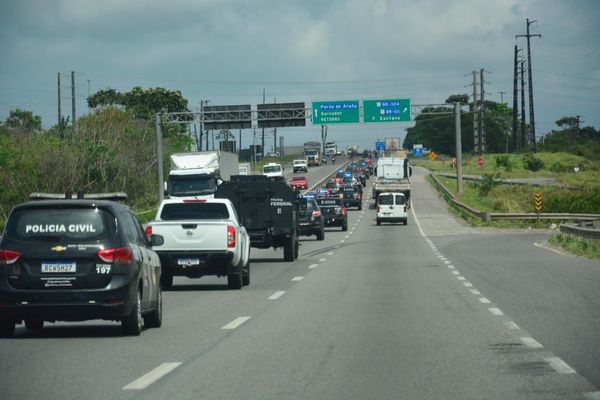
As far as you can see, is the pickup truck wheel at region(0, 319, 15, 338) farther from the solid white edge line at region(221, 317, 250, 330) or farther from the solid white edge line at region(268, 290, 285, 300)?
the solid white edge line at region(268, 290, 285, 300)

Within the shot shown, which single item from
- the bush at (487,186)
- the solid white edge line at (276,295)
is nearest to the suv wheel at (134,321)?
the solid white edge line at (276,295)

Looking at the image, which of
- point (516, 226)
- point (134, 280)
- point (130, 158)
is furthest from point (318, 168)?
point (134, 280)

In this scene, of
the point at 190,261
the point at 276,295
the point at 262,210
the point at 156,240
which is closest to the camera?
the point at 156,240

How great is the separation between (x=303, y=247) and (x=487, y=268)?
14.4 metres

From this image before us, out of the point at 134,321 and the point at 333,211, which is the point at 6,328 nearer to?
the point at 134,321

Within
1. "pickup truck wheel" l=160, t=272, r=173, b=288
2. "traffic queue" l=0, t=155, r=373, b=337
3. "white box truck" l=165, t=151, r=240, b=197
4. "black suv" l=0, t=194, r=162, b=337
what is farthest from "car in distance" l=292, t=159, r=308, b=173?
"black suv" l=0, t=194, r=162, b=337

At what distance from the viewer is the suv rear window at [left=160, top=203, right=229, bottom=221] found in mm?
23453

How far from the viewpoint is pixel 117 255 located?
13.6 metres

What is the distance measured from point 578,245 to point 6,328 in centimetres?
2706

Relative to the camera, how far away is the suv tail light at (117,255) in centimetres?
1355

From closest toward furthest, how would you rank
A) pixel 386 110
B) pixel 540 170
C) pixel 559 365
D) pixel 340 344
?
1. pixel 559 365
2. pixel 340 344
3. pixel 386 110
4. pixel 540 170

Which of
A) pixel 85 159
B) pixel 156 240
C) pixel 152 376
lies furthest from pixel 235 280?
pixel 85 159

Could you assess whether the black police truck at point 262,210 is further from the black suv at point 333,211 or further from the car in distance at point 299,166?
the car in distance at point 299,166

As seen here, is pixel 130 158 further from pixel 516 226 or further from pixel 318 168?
pixel 318 168
